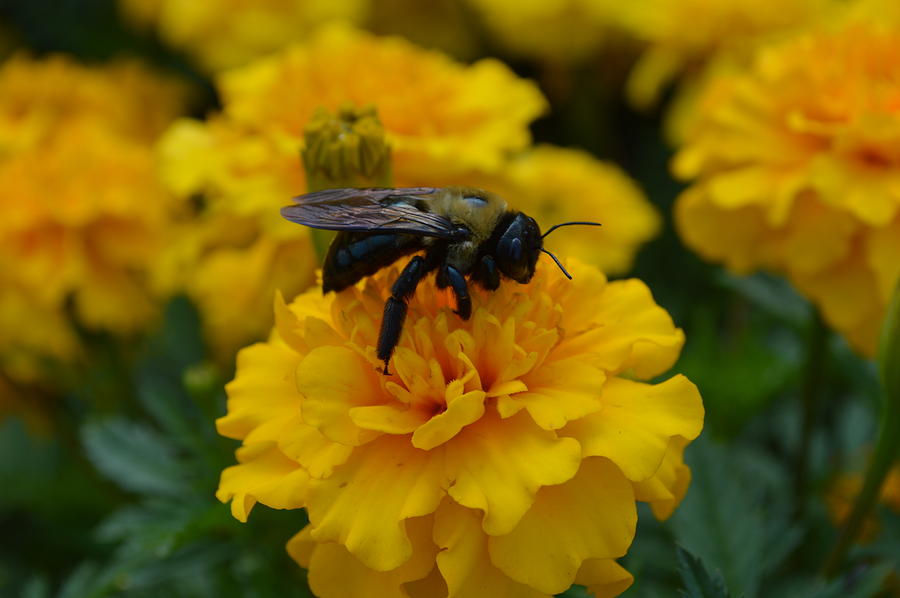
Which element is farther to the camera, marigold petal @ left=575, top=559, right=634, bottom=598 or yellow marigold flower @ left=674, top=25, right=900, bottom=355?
yellow marigold flower @ left=674, top=25, right=900, bottom=355

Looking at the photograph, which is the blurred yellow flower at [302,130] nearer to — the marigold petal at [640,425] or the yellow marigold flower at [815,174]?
the yellow marigold flower at [815,174]

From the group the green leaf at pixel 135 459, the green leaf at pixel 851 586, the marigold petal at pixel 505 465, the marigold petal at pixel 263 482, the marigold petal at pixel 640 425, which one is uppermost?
the marigold petal at pixel 640 425

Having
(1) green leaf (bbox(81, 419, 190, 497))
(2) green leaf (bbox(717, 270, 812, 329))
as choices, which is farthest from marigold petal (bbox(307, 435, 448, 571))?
(2) green leaf (bbox(717, 270, 812, 329))

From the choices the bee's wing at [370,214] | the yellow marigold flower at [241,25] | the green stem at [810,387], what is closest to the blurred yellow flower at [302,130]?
the bee's wing at [370,214]

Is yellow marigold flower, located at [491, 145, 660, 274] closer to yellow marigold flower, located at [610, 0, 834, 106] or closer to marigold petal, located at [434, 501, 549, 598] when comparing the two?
yellow marigold flower, located at [610, 0, 834, 106]

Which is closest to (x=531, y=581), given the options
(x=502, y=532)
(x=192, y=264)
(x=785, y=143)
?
(x=502, y=532)

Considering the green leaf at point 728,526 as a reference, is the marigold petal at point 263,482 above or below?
above

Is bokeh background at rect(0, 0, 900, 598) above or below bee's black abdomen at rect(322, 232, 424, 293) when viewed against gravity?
below

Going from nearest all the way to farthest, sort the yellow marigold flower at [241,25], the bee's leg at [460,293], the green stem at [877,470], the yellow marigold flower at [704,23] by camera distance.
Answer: the bee's leg at [460,293], the green stem at [877,470], the yellow marigold flower at [704,23], the yellow marigold flower at [241,25]

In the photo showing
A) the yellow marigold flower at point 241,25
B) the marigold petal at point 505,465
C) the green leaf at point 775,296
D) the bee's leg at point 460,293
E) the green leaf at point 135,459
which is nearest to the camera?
the marigold petal at point 505,465
